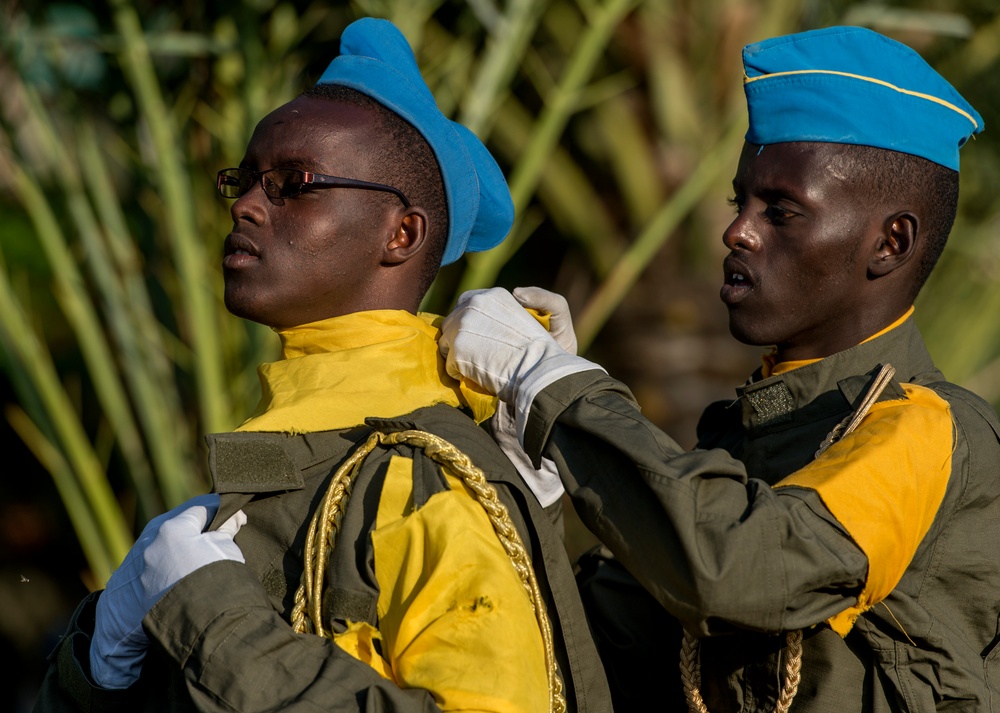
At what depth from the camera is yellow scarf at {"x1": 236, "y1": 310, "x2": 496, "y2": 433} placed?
91.7 inches

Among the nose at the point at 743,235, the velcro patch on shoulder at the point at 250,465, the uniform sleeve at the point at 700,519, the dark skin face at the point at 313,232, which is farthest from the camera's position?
the nose at the point at 743,235

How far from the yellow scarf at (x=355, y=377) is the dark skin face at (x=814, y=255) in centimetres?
60

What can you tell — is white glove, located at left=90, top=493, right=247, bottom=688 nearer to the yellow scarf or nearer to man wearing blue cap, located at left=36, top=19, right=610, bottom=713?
man wearing blue cap, located at left=36, top=19, right=610, bottom=713

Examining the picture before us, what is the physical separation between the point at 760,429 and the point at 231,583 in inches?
45.5

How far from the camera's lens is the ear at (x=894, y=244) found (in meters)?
2.51

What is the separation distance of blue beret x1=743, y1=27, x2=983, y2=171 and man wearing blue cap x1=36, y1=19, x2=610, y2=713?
617 mm

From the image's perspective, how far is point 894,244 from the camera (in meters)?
2.52

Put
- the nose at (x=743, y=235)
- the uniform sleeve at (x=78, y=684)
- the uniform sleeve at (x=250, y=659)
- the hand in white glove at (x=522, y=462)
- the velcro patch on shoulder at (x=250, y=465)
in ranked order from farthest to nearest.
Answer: the hand in white glove at (x=522, y=462), the nose at (x=743, y=235), the uniform sleeve at (x=78, y=684), the velcro patch on shoulder at (x=250, y=465), the uniform sleeve at (x=250, y=659)

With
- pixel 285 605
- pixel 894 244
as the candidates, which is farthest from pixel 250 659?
pixel 894 244

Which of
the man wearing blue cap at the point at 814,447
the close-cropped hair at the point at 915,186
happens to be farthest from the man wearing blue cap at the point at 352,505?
the close-cropped hair at the point at 915,186

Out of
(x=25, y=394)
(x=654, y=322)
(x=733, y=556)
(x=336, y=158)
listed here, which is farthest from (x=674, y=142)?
(x=733, y=556)

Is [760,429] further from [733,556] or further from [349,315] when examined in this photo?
[349,315]

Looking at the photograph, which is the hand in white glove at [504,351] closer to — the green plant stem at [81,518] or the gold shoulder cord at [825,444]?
the gold shoulder cord at [825,444]

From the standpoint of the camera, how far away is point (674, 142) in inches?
226
